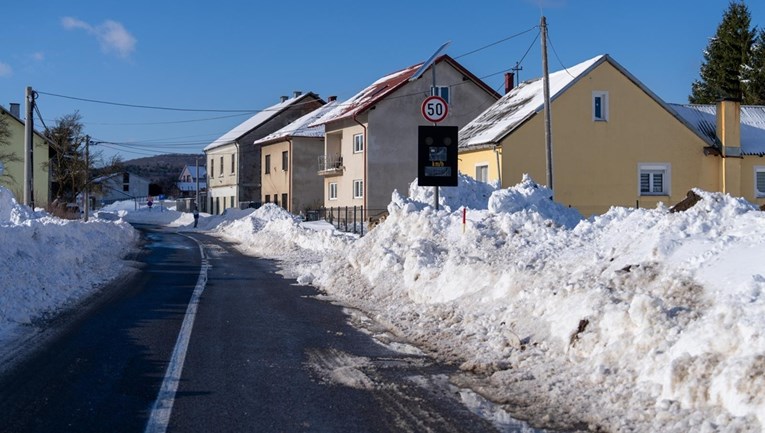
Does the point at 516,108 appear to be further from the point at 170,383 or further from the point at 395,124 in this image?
the point at 170,383

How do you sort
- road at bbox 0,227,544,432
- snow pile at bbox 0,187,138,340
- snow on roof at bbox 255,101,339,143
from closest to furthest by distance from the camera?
1. road at bbox 0,227,544,432
2. snow pile at bbox 0,187,138,340
3. snow on roof at bbox 255,101,339,143

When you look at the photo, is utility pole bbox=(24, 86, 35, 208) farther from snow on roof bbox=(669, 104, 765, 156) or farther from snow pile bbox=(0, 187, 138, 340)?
snow on roof bbox=(669, 104, 765, 156)

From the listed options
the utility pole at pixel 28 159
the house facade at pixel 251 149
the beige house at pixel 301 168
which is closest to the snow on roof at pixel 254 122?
the house facade at pixel 251 149

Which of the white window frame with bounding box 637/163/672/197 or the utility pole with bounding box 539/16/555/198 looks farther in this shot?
the white window frame with bounding box 637/163/672/197

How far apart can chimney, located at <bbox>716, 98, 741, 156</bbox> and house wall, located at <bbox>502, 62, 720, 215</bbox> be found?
2.78 feet

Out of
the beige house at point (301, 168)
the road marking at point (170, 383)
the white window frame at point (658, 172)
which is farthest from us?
the beige house at point (301, 168)

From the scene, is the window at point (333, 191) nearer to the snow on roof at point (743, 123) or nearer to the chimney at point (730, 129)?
the snow on roof at point (743, 123)

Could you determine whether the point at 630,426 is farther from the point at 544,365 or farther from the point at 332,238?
the point at 332,238

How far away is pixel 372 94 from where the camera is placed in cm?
4856

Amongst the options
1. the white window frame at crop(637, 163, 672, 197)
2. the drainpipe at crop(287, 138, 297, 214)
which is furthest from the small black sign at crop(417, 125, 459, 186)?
the drainpipe at crop(287, 138, 297, 214)

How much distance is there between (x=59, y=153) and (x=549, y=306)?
55.2 meters

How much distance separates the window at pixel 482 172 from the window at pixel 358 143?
10.5 metres

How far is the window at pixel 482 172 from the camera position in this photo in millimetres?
35594

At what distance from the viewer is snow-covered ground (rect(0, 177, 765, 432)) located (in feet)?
21.5
